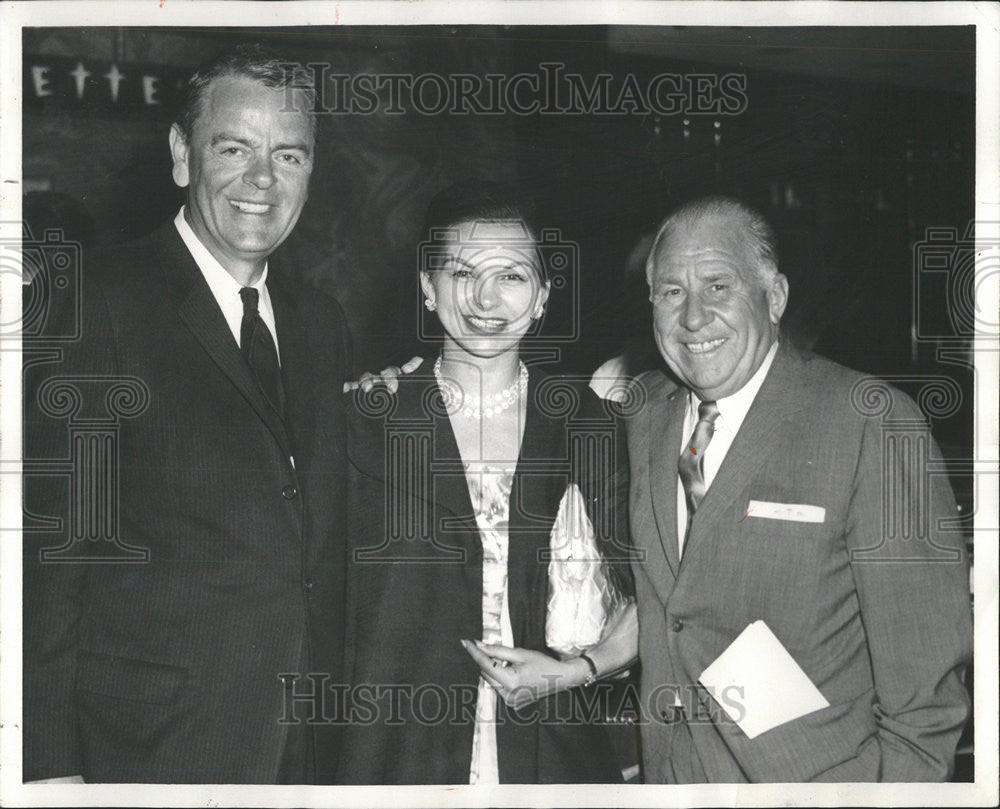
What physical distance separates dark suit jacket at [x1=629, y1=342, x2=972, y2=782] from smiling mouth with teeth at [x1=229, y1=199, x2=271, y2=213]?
101 cm

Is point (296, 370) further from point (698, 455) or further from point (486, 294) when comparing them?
point (698, 455)

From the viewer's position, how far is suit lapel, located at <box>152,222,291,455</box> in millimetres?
2271

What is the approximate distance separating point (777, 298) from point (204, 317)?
1340 mm

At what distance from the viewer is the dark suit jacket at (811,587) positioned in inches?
87.8

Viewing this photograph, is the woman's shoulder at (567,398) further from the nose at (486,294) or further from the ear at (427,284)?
the ear at (427,284)

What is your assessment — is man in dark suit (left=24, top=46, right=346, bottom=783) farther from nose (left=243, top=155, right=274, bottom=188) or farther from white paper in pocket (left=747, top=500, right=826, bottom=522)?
white paper in pocket (left=747, top=500, right=826, bottom=522)

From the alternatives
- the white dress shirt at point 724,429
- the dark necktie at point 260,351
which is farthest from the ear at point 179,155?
the white dress shirt at point 724,429

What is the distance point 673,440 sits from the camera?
2299 millimetres

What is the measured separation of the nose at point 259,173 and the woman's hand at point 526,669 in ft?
3.86

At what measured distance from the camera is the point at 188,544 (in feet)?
7.48

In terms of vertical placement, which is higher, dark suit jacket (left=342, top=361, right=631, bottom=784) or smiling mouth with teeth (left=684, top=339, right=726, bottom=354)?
smiling mouth with teeth (left=684, top=339, right=726, bottom=354)

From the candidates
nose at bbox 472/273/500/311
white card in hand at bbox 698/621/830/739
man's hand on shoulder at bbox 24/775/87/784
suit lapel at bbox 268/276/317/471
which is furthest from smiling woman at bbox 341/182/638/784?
man's hand on shoulder at bbox 24/775/87/784

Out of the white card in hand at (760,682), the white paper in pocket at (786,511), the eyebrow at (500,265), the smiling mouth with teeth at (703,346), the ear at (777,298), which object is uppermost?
the eyebrow at (500,265)

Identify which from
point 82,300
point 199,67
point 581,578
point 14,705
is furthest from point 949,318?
point 14,705
